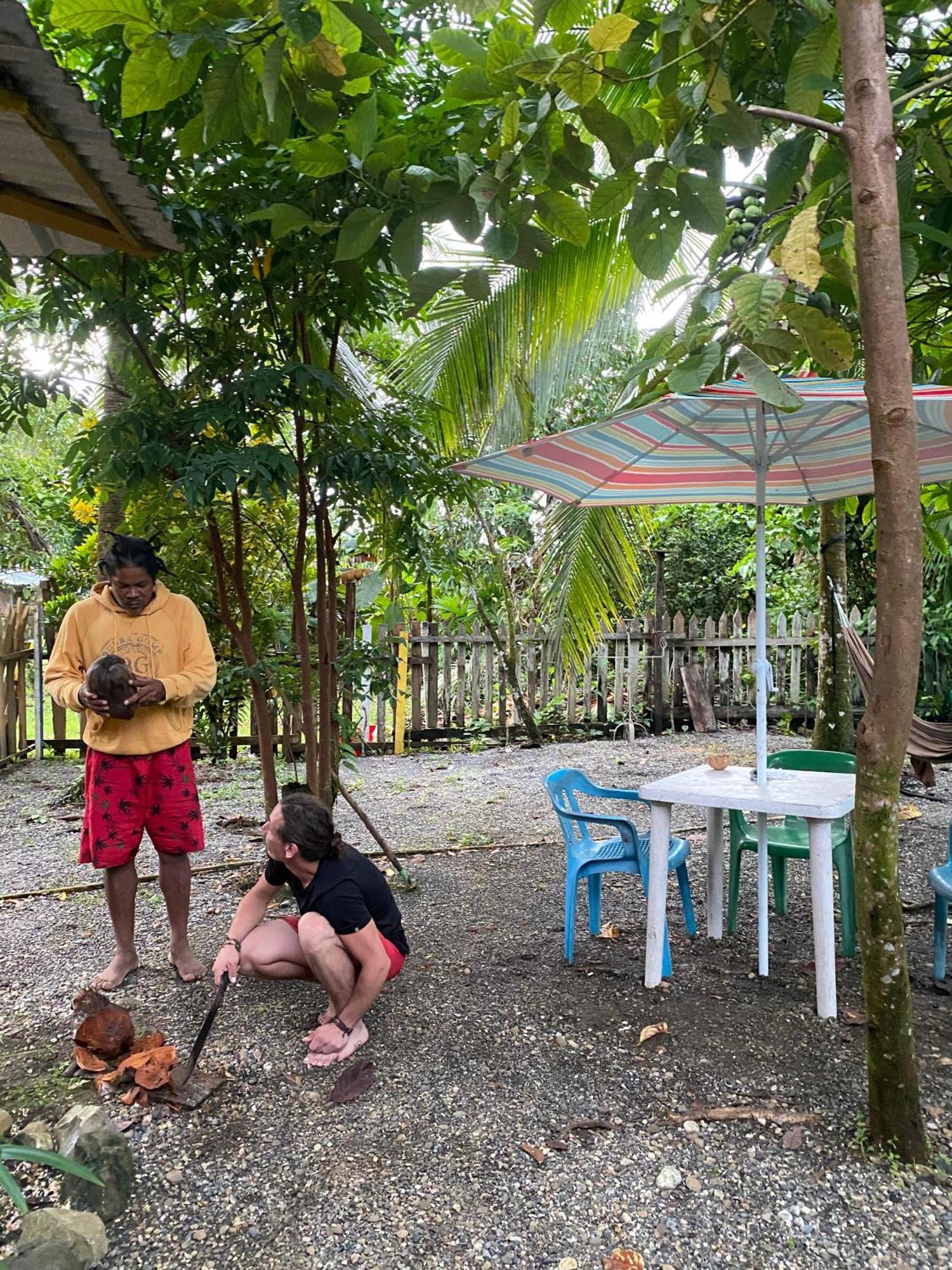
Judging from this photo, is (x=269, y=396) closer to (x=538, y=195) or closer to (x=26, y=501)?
(x=538, y=195)

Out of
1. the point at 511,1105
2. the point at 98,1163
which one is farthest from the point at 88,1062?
the point at 511,1105

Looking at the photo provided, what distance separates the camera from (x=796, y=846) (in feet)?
11.5

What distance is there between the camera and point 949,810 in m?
6.26

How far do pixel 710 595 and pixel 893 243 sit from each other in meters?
9.83

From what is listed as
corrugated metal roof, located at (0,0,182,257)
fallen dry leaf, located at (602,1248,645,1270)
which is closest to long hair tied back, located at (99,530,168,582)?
corrugated metal roof, located at (0,0,182,257)

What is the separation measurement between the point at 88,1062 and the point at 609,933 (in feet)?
6.81

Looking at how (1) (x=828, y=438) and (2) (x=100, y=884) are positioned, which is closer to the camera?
(1) (x=828, y=438)

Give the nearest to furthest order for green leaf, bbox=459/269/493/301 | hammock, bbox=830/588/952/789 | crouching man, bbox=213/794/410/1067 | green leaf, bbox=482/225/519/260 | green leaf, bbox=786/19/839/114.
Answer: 1. green leaf, bbox=482/225/519/260
2. green leaf, bbox=459/269/493/301
3. green leaf, bbox=786/19/839/114
4. crouching man, bbox=213/794/410/1067
5. hammock, bbox=830/588/952/789

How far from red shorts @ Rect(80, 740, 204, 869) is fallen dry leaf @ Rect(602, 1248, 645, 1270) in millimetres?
1947

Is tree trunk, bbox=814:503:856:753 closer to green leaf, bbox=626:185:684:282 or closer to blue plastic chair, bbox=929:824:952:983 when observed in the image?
blue plastic chair, bbox=929:824:952:983

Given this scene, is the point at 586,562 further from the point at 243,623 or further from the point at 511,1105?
the point at 511,1105

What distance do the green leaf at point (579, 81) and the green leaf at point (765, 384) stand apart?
68cm

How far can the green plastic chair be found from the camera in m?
3.47

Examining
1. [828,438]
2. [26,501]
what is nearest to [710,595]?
[828,438]
